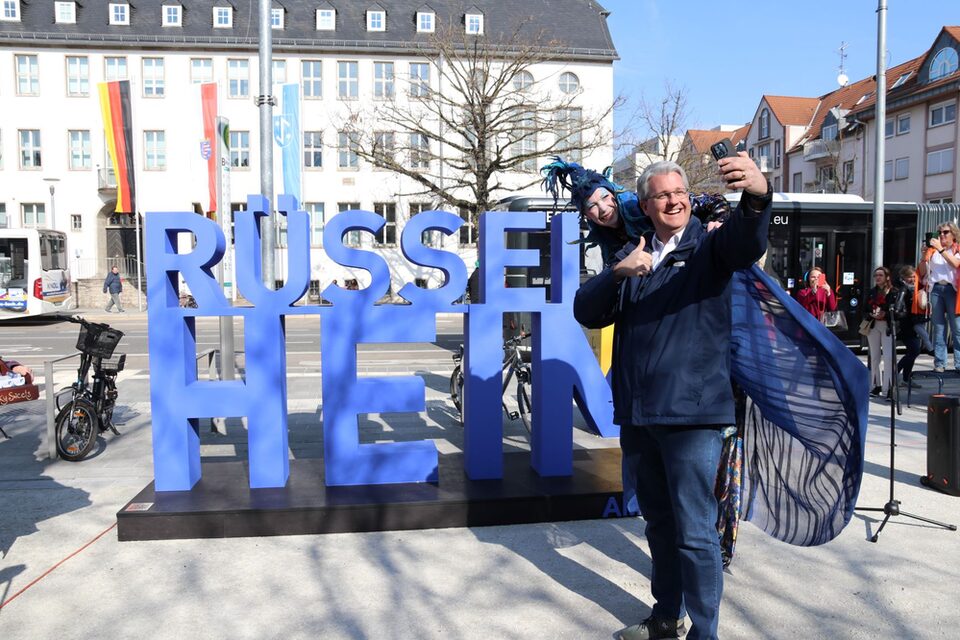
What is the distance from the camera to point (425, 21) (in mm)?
39750

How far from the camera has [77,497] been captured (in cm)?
576

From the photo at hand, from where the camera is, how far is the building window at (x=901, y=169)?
1748 inches

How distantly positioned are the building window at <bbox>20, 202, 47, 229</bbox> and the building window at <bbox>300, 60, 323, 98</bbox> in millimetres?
14461

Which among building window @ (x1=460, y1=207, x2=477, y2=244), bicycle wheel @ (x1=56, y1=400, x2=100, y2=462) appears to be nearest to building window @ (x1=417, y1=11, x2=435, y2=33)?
building window @ (x1=460, y1=207, x2=477, y2=244)

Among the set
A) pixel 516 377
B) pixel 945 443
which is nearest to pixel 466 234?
pixel 516 377

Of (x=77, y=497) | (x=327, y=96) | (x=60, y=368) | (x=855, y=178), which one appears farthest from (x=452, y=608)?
(x=855, y=178)

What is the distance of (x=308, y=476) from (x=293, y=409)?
145 inches

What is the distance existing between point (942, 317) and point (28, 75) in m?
41.6

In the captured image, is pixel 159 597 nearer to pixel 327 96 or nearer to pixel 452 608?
pixel 452 608

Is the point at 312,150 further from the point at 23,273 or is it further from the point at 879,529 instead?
the point at 879,529

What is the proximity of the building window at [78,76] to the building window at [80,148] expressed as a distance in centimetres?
194

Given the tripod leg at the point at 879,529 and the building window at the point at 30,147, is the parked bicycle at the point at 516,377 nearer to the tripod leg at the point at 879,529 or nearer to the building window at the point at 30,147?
the tripod leg at the point at 879,529

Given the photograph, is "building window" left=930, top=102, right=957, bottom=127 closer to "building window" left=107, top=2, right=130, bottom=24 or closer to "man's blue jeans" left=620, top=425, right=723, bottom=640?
"building window" left=107, top=2, right=130, bottom=24

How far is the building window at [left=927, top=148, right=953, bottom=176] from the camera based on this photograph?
133 ft
